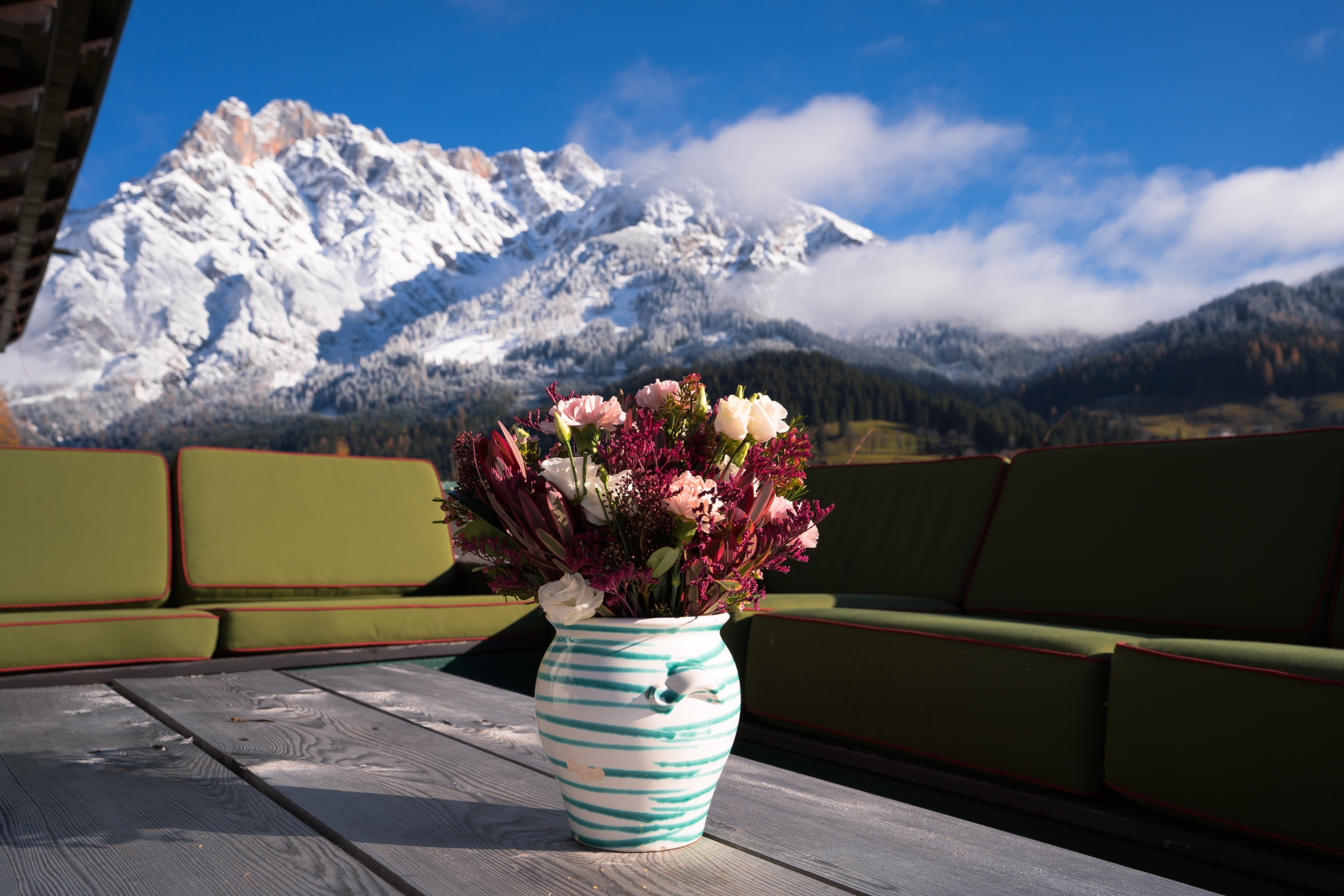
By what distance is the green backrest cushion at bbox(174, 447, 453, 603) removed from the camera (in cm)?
281

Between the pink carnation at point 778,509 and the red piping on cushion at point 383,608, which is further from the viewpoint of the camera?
the red piping on cushion at point 383,608

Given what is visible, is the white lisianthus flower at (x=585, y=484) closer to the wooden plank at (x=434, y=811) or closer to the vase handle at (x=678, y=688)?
the vase handle at (x=678, y=688)

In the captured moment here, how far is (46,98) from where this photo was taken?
14.1ft

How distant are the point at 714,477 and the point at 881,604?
6.29 ft

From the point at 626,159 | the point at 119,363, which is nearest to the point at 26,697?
the point at 119,363

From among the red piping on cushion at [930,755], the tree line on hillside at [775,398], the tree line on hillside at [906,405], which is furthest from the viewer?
the tree line on hillside at [775,398]

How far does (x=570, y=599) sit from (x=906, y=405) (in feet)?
94.3

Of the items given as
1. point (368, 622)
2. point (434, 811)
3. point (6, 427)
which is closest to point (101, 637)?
point (368, 622)

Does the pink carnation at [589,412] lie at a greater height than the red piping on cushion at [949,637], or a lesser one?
greater

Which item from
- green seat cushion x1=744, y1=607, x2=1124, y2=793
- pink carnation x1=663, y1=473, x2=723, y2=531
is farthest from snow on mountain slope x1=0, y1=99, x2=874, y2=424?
pink carnation x1=663, y1=473, x2=723, y2=531

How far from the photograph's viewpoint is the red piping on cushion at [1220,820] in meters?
1.19

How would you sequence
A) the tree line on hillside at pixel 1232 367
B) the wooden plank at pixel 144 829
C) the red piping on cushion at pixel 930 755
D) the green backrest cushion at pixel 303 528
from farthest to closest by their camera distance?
1. the tree line on hillside at pixel 1232 367
2. the green backrest cushion at pixel 303 528
3. the red piping on cushion at pixel 930 755
4. the wooden plank at pixel 144 829

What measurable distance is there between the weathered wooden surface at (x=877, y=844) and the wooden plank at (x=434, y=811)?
0.04 meters

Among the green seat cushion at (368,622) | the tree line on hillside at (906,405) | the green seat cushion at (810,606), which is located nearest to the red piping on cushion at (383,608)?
the green seat cushion at (368,622)
